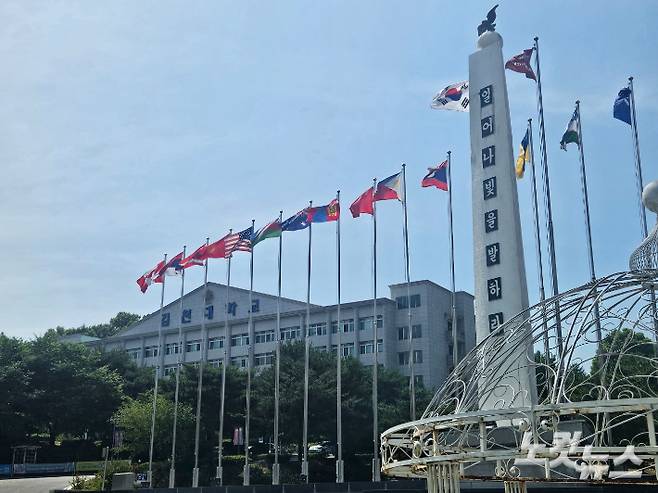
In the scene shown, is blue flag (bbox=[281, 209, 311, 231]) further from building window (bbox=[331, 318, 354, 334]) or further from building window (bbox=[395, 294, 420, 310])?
building window (bbox=[331, 318, 354, 334])

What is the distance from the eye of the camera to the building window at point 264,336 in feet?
203

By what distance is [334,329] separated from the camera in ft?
199

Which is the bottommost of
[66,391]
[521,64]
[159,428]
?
[159,428]

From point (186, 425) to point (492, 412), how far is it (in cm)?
3262

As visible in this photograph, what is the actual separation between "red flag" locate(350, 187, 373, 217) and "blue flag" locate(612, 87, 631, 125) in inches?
377

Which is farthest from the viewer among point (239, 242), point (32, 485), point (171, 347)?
point (171, 347)

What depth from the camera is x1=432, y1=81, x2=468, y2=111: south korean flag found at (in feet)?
87.2

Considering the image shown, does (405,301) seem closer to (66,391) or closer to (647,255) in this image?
(66,391)

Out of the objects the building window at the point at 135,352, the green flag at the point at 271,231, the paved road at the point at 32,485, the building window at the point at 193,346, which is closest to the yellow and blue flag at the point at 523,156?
the green flag at the point at 271,231

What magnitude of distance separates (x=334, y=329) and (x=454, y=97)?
119 feet

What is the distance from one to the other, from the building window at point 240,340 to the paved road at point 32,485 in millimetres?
25157

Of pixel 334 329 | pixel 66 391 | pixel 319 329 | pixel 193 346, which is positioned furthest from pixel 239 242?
pixel 193 346

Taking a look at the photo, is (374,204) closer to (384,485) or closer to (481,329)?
(481,329)

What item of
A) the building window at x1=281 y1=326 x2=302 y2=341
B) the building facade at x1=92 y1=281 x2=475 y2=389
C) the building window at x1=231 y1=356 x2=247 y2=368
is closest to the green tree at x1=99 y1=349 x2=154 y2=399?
the building facade at x1=92 y1=281 x2=475 y2=389
